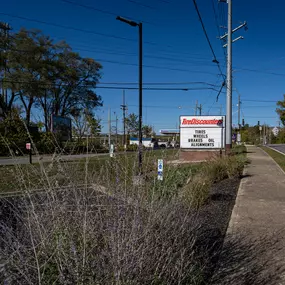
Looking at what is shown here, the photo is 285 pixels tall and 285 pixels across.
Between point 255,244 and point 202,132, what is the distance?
15.7m

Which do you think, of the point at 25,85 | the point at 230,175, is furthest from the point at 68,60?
the point at 230,175

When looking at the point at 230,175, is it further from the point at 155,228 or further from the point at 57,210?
the point at 57,210

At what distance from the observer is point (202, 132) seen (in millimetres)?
19406

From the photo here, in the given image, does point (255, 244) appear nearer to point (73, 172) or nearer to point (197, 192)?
point (197, 192)

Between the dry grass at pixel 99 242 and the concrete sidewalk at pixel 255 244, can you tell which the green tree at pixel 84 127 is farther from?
the concrete sidewalk at pixel 255 244

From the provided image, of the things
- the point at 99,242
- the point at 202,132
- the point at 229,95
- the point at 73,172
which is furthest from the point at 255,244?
the point at 229,95

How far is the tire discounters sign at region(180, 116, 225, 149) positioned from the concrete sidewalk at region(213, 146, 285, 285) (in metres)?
11.9

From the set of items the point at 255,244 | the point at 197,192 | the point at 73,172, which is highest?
the point at 73,172

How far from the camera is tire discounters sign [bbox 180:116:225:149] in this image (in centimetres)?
1909

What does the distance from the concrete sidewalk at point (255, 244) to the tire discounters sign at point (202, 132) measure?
11948 mm

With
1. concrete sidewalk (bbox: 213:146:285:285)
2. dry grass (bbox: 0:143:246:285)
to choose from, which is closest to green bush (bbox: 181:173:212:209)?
concrete sidewalk (bbox: 213:146:285:285)

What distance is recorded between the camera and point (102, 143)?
15.9 feet

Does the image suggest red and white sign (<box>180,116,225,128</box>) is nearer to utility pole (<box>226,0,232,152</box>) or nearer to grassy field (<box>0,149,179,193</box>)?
utility pole (<box>226,0,232,152</box>)

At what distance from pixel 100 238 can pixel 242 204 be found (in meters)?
4.85
